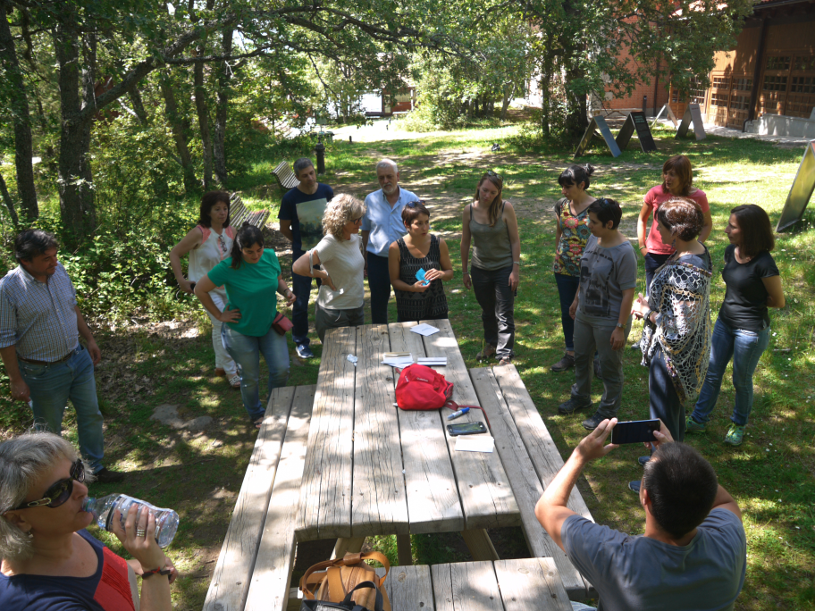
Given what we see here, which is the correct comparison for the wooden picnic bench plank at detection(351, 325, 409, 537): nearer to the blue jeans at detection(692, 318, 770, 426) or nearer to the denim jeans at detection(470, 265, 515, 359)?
the denim jeans at detection(470, 265, 515, 359)

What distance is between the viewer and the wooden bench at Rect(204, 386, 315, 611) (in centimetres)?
258

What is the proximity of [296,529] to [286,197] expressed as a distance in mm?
4011

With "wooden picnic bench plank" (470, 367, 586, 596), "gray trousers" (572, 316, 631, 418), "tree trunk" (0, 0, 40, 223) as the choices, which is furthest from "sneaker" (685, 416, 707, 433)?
"tree trunk" (0, 0, 40, 223)

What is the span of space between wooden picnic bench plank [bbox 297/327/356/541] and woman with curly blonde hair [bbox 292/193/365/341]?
24.5 inches

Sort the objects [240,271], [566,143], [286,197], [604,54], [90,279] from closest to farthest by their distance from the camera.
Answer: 1. [240,271]
2. [286,197]
3. [90,279]
4. [604,54]
5. [566,143]

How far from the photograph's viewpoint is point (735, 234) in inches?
145

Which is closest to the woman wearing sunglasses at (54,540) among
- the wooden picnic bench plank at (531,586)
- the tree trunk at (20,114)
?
the wooden picnic bench plank at (531,586)

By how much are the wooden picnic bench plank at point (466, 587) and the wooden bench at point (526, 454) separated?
403 mm

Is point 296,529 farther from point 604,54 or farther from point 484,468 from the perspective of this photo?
point 604,54

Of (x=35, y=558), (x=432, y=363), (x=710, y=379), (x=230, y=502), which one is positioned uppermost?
(x=35, y=558)

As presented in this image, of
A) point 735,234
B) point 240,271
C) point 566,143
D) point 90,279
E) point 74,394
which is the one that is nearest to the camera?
point 735,234

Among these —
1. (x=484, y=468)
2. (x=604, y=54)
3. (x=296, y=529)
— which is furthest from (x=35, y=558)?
(x=604, y=54)

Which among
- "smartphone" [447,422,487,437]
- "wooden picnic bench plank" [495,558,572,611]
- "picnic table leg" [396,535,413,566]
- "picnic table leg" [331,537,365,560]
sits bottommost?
"picnic table leg" [396,535,413,566]

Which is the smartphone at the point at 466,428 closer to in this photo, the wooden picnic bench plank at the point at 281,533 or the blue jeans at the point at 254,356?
the wooden picnic bench plank at the point at 281,533
